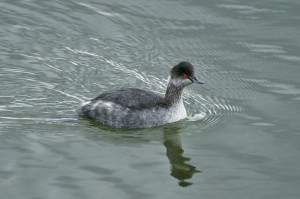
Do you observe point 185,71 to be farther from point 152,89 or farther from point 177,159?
point 177,159

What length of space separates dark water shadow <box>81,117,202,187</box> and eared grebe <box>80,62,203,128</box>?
118mm

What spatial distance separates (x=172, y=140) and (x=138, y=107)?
0.85m

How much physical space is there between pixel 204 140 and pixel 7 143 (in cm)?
301

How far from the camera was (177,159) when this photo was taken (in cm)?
1130

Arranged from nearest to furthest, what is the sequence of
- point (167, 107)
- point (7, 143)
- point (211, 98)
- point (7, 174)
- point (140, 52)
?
point (7, 174)
point (7, 143)
point (167, 107)
point (211, 98)
point (140, 52)

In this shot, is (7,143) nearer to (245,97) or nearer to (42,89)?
(42,89)

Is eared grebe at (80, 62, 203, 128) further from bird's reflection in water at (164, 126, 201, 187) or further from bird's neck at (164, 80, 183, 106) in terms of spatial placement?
bird's reflection in water at (164, 126, 201, 187)

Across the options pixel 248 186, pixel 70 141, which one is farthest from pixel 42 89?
pixel 248 186

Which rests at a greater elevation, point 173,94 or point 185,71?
point 185,71

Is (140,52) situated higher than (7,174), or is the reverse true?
(140,52)

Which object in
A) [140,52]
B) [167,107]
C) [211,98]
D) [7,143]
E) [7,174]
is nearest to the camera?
[7,174]

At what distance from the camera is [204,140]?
11.8 meters

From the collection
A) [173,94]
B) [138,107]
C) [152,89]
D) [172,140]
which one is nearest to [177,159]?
[172,140]

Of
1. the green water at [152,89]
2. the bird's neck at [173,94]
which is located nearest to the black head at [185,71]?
the bird's neck at [173,94]
